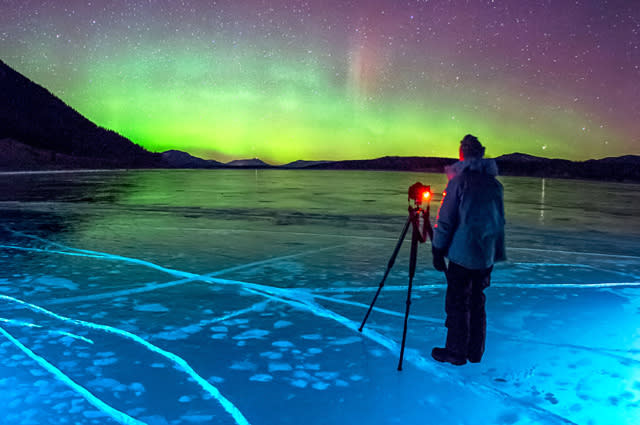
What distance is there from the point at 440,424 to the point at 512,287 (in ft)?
15.2

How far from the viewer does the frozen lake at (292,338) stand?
382cm

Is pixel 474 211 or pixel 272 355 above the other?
pixel 474 211

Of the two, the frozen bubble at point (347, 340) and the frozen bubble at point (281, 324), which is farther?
the frozen bubble at point (281, 324)

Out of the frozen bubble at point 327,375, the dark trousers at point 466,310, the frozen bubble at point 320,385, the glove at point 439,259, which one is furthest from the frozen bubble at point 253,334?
the glove at point 439,259

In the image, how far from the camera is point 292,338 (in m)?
5.31

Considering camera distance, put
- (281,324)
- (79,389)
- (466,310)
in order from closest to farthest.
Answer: (79,389), (466,310), (281,324)

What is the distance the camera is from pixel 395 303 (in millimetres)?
6754

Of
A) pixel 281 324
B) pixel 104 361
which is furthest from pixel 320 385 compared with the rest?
pixel 104 361

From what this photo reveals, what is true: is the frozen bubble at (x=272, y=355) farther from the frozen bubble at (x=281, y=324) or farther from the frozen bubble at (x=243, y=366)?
the frozen bubble at (x=281, y=324)

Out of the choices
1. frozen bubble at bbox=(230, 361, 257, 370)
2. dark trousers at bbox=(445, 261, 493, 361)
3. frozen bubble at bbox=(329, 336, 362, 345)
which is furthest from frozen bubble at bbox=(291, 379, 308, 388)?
dark trousers at bbox=(445, 261, 493, 361)

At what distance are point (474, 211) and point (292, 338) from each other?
2.22 m

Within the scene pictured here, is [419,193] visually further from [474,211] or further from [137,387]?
[137,387]

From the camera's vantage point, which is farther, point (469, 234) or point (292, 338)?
point (292, 338)

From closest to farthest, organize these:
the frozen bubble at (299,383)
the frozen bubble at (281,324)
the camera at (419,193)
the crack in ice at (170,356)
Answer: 1. the crack in ice at (170,356)
2. the frozen bubble at (299,383)
3. the camera at (419,193)
4. the frozen bubble at (281,324)
